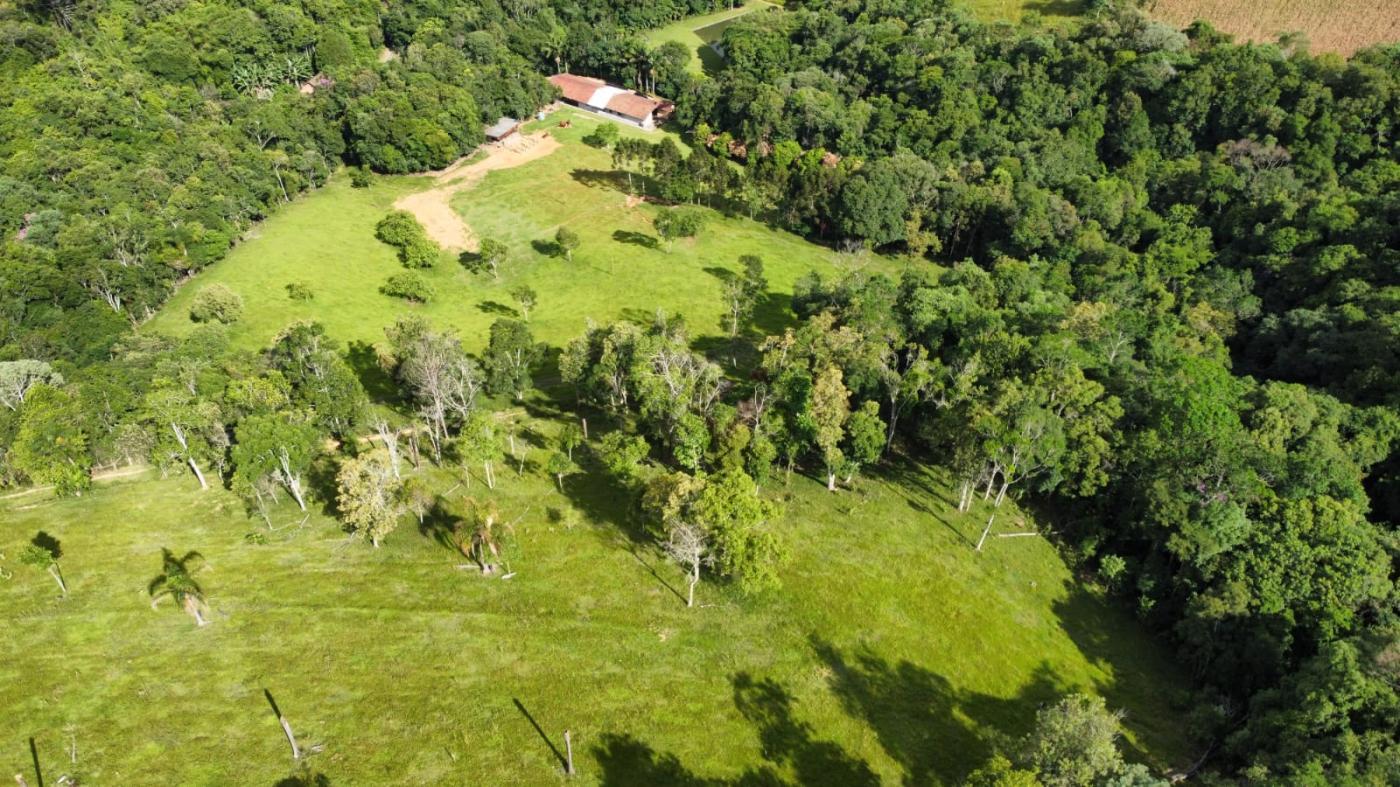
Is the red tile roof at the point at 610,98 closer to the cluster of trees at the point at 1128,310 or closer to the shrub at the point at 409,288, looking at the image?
the cluster of trees at the point at 1128,310

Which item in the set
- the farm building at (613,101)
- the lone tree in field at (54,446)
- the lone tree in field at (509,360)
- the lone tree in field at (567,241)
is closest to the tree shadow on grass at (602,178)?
the lone tree in field at (567,241)

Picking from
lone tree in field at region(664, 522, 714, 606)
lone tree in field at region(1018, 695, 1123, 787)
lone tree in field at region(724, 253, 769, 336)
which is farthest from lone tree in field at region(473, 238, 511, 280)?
lone tree in field at region(1018, 695, 1123, 787)

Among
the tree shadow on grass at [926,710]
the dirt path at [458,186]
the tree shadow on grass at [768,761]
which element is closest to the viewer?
the tree shadow on grass at [768,761]

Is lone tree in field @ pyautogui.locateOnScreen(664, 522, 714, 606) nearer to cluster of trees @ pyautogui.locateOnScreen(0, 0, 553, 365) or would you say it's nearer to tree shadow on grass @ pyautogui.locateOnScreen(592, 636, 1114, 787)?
tree shadow on grass @ pyautogui.locateOnScreen(592, 636, 1114, 787)

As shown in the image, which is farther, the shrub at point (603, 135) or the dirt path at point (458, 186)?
the shrub at point (603, 135)

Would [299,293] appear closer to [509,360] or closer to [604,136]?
[509,360]

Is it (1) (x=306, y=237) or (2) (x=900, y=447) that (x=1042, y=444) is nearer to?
(2) (x=900, y=447)
